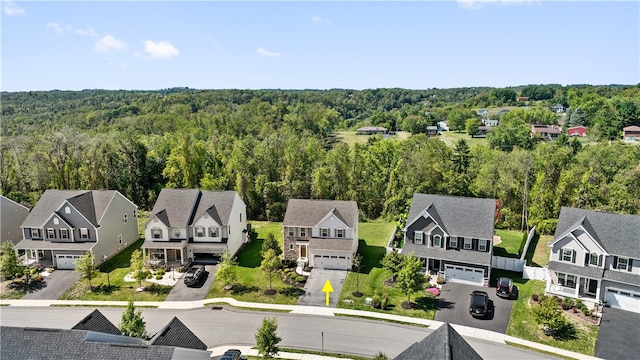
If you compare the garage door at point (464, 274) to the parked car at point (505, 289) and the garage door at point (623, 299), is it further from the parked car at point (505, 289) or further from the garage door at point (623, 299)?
the garage door at point (623, 299)

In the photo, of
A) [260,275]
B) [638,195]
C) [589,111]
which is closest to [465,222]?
[260,275]

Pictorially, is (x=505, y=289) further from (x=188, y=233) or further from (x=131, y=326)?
(x=188, y=233)

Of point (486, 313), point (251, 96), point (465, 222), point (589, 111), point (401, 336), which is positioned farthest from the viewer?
point (251, 96)

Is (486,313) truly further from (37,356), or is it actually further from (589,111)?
(589,111)

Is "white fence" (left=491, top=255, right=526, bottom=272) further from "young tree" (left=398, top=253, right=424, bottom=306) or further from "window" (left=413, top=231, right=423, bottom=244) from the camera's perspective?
"young tree" (left=398, top=253, right=424, bottom=306)

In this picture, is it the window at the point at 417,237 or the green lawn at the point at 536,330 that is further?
the window at the point at 417,237

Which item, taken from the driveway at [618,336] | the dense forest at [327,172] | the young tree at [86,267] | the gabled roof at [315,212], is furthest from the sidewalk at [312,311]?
the dense forest at [327,172]
